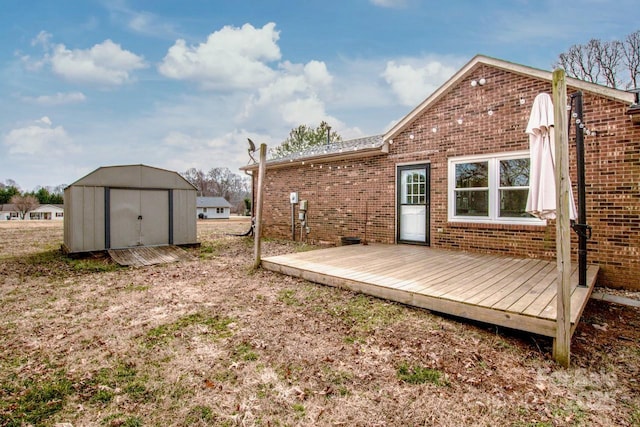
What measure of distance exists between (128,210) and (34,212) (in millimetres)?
61287

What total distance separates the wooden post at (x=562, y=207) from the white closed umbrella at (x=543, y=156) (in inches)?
22.5

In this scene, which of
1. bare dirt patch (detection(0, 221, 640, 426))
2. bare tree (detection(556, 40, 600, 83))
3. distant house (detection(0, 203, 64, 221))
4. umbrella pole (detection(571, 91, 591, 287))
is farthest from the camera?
distant house (detection(0, 203, 64, 221))

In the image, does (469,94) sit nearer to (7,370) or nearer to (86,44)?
(7,370)

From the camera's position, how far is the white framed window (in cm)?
629

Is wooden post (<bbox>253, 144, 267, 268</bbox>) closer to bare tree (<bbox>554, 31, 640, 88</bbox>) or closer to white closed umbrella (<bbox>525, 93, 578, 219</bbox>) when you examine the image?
white closed umbrella (<bbox>525, 93, 578, 219</bbox>)

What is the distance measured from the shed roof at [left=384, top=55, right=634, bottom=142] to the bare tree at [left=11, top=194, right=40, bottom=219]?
207 feet

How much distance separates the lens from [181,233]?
946cm

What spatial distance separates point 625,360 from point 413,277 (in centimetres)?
237

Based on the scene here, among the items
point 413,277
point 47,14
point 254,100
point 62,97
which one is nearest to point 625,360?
point 413,277

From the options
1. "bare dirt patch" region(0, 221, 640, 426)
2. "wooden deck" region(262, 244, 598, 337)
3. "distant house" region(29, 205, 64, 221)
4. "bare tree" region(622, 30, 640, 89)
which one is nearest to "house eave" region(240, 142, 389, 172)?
"wooden deck" region(262, 244, 598, 337)

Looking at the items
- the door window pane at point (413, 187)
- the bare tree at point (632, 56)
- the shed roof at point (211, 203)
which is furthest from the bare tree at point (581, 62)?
the shed roof at point (211, 203)

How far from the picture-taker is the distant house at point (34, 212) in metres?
50.1

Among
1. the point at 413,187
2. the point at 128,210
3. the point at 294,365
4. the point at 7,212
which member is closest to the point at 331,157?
the point at 413,187

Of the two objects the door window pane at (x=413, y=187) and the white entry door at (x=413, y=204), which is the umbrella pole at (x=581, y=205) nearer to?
the white entry door at (x=413, y=204)
